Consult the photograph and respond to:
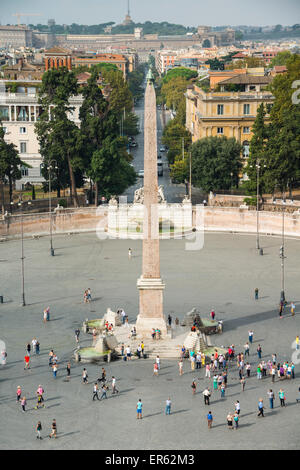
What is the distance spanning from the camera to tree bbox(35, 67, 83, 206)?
296 ft

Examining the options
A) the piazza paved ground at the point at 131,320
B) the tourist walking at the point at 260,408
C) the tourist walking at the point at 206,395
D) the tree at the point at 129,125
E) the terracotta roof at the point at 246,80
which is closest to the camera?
the piazza paved ground at the point at 131,320

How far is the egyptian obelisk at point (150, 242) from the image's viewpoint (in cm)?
5216

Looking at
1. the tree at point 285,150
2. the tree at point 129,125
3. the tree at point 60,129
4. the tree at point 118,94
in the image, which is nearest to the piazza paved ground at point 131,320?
the tree at point 285,150

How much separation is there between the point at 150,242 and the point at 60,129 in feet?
129

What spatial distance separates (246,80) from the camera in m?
111

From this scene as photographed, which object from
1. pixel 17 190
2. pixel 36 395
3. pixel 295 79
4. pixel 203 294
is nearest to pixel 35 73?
pixel 17 190

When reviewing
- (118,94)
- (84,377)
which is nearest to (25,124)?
(118,94)

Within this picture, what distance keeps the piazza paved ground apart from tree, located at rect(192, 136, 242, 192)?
12.3 metres

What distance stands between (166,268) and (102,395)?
27.0m

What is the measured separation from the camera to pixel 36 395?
4650 cm

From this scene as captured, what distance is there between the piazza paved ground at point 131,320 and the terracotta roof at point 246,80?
30.8 metres

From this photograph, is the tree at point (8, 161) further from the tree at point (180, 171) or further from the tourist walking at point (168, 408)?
the tourist walking at point (168, 408)

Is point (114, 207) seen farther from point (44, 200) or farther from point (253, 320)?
point (253, 320)

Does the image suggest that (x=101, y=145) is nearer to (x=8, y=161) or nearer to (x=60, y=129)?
(x=60, y=129)
